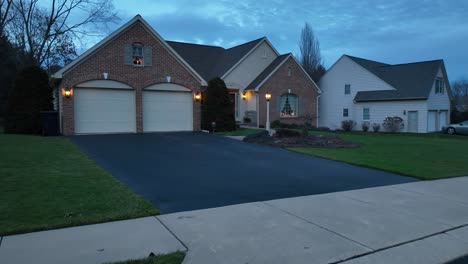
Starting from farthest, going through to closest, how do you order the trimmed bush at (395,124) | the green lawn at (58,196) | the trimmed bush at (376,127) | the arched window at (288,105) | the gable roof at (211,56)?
1. the trimmed bush at (376,127)
2. the trimmed bush at (395,124)
3. the arched window at (288,105)
4. the gable roof at (211,56)
5. the green lawn at (58,196)

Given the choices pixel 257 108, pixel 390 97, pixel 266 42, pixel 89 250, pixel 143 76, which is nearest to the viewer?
pixel 89 250

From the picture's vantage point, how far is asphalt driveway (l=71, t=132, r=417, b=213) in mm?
6707

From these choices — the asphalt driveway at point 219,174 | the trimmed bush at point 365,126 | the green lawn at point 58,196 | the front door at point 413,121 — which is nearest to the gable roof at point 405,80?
the front door at point 413,121

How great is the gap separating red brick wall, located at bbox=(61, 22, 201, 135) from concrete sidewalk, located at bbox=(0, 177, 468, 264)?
14.4 meters

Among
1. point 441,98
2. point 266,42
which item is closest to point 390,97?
point 441,98

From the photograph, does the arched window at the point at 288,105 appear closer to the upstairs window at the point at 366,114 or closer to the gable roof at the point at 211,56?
the gable roof at the point at 211,56

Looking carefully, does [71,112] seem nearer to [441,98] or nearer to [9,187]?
[9,187]

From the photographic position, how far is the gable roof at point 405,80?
95.2 ft

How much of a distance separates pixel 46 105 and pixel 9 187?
12992mm

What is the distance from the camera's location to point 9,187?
22.1ft

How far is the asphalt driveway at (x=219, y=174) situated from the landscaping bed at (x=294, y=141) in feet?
5.83

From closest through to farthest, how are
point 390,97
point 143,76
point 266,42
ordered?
1. point 143,76
2. point 266,42
3. point 390,97

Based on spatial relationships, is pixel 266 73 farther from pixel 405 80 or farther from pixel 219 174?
Answer: pixel 219 174

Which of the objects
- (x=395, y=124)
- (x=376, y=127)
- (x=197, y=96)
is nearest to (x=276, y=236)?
(x=197, y=96)
